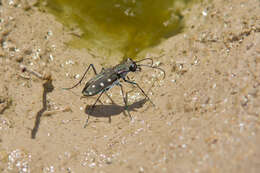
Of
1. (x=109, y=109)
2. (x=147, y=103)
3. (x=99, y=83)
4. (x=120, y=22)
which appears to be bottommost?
(x=109, y=109)

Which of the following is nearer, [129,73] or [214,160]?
[214,160]

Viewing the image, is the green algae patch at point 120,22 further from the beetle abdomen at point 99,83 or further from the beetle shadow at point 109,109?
the beetle shadow at point 109,109

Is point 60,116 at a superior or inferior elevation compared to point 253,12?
inferior

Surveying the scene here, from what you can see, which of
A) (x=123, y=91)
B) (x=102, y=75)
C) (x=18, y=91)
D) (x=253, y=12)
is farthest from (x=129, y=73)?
(x=253, y=12)

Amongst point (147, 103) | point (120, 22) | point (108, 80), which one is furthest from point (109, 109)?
point (120, 22)

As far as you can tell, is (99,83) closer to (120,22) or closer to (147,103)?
(147,103)

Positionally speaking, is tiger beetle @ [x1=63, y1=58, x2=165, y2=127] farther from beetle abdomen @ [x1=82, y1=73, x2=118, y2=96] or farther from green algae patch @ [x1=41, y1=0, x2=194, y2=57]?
green algae patch @ [x1=41, y1=0, x2=194, y2=57]

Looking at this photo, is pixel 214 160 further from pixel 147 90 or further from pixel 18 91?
pixel 18 91
